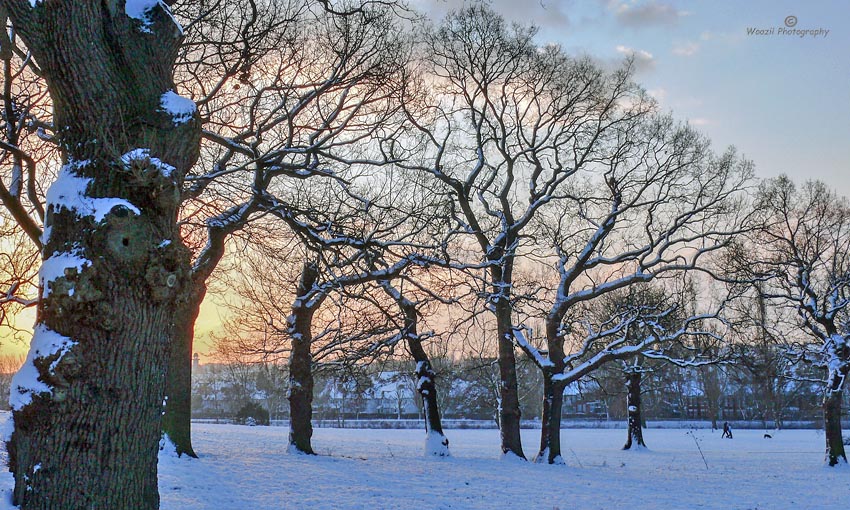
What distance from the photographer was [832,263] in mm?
25562

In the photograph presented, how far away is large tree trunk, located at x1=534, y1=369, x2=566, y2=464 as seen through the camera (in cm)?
2180

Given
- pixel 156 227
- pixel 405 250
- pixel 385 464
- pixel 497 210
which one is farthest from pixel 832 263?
pixel 156 227

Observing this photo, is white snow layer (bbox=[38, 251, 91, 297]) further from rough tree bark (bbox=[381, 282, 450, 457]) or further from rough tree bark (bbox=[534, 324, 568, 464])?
rough tree bark (bbox=[534, 324, 568, 464])

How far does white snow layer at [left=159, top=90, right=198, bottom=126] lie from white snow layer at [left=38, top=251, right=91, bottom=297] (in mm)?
1296

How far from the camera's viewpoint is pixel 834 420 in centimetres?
2408

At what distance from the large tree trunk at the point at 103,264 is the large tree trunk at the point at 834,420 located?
25.0 m

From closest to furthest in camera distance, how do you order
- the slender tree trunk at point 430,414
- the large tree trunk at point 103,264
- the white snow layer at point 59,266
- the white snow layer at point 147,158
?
the large tree trunk at point 103,264 < the white snow layer at point 59,266 < the white snow layer at point 147,158 < the slender tree trunk at point 430,414

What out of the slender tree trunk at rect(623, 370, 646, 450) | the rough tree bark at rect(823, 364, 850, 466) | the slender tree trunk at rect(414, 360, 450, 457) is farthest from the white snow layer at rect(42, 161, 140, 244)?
the slender tree trunk at rect(623, 370, 646, 450)

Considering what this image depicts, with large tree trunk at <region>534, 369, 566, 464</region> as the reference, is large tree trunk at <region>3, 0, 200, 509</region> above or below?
above

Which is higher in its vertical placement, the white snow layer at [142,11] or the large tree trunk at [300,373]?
the white snow layer at [142,11]

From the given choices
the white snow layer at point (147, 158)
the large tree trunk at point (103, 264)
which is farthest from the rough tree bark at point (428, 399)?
the white snow layer at point (147, 158)

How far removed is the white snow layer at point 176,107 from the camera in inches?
209

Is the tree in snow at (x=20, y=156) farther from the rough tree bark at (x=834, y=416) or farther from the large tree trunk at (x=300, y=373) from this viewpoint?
the rough tree bark at (x=834, y=416)

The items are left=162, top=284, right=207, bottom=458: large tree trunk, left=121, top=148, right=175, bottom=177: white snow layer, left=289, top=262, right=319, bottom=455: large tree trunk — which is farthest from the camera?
left=289, top=262, right=319, bottom=455: large tree trunk
